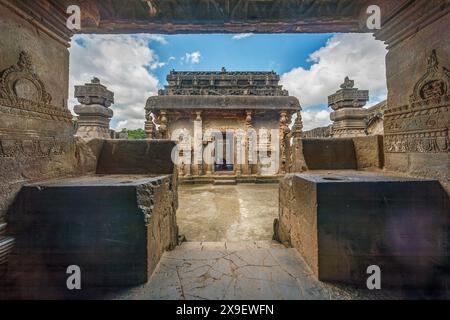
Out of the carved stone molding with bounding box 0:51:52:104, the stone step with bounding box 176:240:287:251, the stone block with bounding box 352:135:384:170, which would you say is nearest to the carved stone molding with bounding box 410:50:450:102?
the stone block with bounding box 352:135:384:170

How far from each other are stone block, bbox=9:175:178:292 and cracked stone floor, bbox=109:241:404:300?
25 centimetres

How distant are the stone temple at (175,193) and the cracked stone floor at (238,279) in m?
0.01

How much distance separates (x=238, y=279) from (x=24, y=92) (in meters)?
2.87

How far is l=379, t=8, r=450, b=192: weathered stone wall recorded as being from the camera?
1824mm

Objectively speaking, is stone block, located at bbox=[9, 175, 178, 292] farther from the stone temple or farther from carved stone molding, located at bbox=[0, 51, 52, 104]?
carved stone molding, located at bbox=[0, 51, 52, 104]

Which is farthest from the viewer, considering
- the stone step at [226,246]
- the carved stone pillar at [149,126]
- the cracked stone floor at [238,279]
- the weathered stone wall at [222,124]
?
the weathered stone wall at [222,124]

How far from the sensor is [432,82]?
194 centimetres

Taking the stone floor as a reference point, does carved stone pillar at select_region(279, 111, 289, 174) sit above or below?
above

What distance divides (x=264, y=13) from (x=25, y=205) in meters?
3.53

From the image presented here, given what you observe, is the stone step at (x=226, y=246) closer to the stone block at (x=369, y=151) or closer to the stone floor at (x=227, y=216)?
the stone floor at (x=227, y=216)

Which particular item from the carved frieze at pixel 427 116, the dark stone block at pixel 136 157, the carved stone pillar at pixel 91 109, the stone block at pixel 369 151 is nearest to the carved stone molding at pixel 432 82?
the carved frieze at pixel 427 116

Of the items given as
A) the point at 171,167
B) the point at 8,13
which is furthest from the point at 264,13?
the point at 8,13

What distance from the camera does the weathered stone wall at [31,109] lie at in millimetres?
1701
